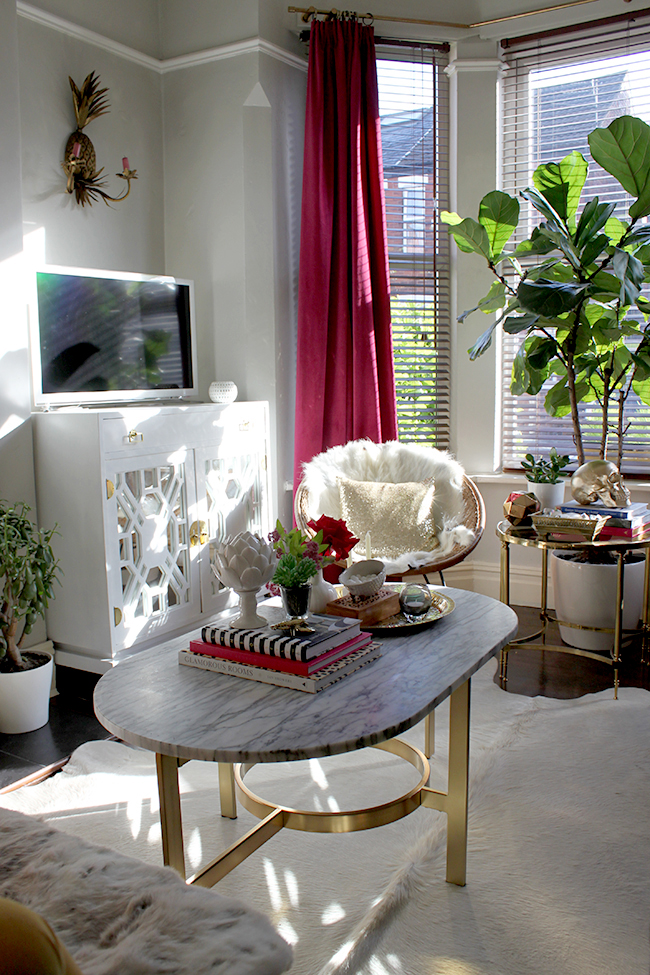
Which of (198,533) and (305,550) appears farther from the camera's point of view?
(198,533)

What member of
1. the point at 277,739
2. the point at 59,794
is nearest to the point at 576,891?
the point at 277,739

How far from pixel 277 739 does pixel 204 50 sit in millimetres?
3383

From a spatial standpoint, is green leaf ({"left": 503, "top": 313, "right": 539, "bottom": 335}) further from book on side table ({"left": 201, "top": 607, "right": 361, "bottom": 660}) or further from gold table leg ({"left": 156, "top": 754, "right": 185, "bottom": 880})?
gold table leg ({"left": 156, "top": 754, "right": 185, "bottom": 880})

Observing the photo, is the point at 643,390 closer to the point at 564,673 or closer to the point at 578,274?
the point at 578,274

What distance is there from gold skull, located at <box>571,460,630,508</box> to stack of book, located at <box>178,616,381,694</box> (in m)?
1.57

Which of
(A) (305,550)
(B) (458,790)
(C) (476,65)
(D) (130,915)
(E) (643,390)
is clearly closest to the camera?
(D) (130,915)

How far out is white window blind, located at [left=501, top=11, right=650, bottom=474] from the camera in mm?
3582

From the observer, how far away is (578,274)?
9.99 feet

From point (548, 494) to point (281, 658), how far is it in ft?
5.98

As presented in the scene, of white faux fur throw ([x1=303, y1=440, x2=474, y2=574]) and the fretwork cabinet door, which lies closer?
the fretwork cabinet door

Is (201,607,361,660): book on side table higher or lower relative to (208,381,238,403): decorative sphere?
lower

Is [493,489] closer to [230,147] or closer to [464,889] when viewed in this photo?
[230,147]

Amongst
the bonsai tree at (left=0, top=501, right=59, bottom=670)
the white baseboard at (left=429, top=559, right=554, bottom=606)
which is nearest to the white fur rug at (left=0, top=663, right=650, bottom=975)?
the bonsai tree at (left=0, top=501, right=59, bottom=670)

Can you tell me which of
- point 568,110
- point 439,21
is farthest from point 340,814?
point 439,21
